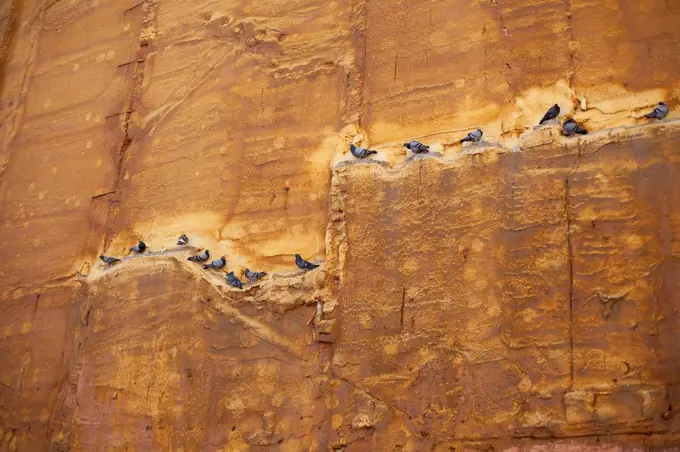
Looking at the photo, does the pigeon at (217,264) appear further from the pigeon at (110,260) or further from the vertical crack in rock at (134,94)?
the vertical crack in rock at (134,94)

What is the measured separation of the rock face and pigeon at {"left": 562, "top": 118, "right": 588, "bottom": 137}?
0.08 meters

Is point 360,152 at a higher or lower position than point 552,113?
lower

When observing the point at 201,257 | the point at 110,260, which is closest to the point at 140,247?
the point at 110,260

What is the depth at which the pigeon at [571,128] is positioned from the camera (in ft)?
19.9

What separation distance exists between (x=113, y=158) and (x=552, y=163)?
3.59m

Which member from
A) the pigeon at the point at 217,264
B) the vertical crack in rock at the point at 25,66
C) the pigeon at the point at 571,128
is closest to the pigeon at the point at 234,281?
the pigeon at the point at 217,264

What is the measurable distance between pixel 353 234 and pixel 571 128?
1.51m

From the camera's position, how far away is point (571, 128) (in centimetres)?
607

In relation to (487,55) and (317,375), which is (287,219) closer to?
(317,375)

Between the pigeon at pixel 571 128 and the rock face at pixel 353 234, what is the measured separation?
0.08 m

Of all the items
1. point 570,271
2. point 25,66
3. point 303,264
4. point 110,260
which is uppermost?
point 25,66

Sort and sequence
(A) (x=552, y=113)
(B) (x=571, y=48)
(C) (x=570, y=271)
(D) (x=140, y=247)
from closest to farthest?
1. (C) (x=570, y=271)
2. (A) (x=552, y=113)
3. (B) (x=571, y=48)
4. (D) (x=140, y=247)

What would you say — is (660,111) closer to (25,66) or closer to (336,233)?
(336,233)

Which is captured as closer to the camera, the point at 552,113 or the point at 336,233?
the point at 552,113
